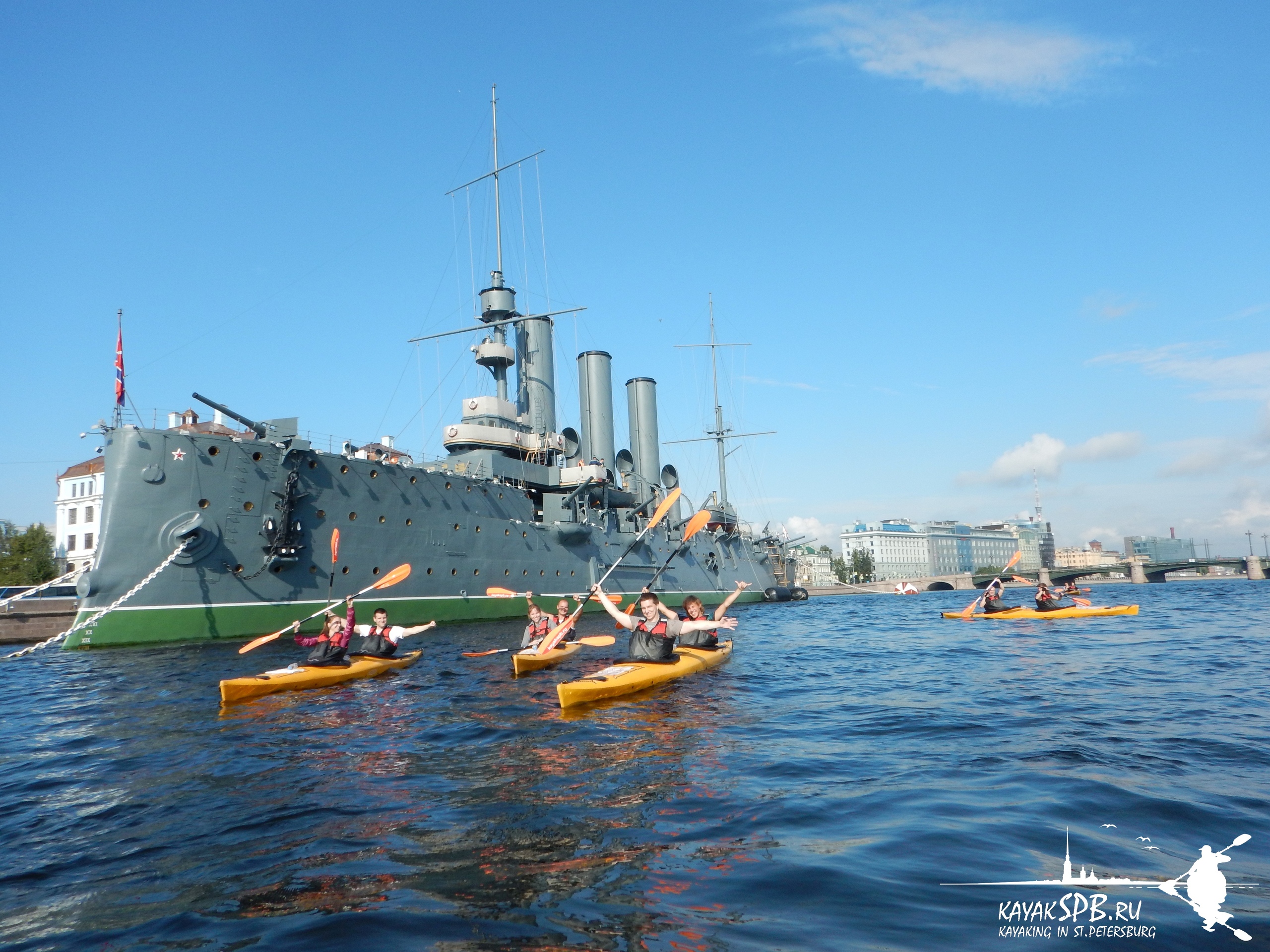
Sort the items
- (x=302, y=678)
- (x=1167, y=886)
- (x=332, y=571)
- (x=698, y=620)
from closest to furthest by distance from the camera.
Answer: (x=1167, y=886) < (x=302, y=678) < (x=698, y=620) < (x=332, y=571)

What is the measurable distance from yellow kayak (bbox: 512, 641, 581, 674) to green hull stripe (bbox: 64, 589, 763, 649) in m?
10.8

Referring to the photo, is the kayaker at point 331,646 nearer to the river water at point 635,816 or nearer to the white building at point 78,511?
the river water at point 635,816

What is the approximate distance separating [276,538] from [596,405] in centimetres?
2435

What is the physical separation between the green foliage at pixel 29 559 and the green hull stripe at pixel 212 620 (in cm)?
2913

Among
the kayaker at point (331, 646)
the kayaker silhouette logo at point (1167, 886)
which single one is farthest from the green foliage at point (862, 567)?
the kayaker silhouette logo at point (1167, 886)

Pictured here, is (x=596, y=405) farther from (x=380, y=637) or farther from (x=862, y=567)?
(x=862, y=567)

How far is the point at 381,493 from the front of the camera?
81.7ft

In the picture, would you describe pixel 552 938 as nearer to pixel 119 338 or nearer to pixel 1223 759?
pixel 1223 759

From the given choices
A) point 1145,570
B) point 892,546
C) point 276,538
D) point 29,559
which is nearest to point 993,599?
point 276,538

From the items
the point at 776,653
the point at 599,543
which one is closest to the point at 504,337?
the point at 599,543

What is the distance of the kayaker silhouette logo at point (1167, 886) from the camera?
12.4 ft

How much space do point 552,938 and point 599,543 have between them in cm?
3266

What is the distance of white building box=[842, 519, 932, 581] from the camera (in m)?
159

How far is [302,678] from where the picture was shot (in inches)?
492
